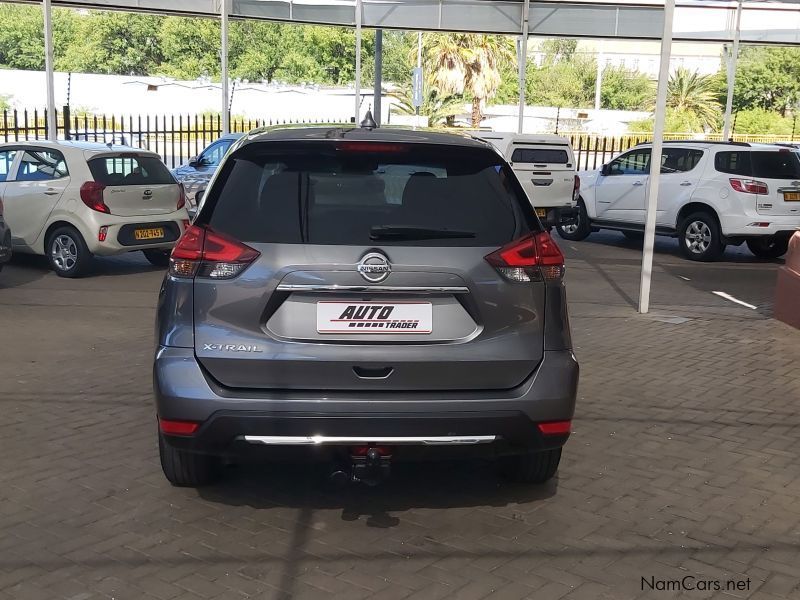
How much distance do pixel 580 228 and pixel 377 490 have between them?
1302cm

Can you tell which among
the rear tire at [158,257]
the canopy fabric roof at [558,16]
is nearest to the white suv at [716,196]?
the canopy fabric roof at [558,16]

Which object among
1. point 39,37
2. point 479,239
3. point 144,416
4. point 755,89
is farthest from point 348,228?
point 39,37

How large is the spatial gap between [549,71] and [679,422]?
257ft

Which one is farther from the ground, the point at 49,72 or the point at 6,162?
the point at 49,72

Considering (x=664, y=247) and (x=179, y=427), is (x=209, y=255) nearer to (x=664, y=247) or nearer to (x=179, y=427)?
(x=179, y=427)

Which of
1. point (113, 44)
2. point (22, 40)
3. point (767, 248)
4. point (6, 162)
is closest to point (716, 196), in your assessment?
point (767, 248)

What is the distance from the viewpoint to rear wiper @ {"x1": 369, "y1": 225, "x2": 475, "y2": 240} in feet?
13.2

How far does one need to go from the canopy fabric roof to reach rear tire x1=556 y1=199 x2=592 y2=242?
5.97m

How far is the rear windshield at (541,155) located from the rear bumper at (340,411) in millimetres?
12774

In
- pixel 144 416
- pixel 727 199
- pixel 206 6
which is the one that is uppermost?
pixel 206 6

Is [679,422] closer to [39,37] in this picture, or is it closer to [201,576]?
[201,576]

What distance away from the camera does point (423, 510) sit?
15.3ft

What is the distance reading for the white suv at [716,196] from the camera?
46.4 ft

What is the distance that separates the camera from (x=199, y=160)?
17.6m
